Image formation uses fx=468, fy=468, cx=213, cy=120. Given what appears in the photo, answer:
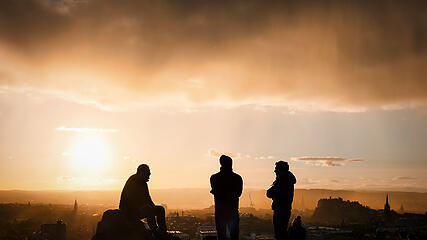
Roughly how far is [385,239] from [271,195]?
169 metres

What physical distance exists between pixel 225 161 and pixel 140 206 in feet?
10.9

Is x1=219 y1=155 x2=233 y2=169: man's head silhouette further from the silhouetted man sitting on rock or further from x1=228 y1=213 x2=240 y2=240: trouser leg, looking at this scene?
the silhouetted man sitting on rock

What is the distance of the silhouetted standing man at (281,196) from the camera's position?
16172mm

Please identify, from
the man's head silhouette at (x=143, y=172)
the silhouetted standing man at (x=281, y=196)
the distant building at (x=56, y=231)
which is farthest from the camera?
the distant building at (x=56, y=231)

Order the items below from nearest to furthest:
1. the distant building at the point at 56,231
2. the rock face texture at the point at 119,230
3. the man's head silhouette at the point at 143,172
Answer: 1. the rock face texture at the point at 119,230
2. the man's head silhouette at the point at 143,172
3. the distant building at the point at 56,231

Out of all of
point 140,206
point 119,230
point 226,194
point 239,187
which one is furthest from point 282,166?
point 119,230

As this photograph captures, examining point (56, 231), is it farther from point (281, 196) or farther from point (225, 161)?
point (281, 196)

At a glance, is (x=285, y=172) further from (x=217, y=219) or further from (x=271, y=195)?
(x=217, y=219)

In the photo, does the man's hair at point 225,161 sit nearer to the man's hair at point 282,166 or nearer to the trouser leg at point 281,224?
the man's hair at point 282,166

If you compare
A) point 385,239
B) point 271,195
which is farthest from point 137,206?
point 385,239

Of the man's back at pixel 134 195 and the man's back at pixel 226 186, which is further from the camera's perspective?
the man's back at pixel 134 195

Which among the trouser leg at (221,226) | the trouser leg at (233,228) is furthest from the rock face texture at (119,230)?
the trouser leg at (233,228)

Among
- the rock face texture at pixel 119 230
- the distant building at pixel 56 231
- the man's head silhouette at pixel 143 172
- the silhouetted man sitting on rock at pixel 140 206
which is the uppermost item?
the man's head silhouette at pixel 143 172

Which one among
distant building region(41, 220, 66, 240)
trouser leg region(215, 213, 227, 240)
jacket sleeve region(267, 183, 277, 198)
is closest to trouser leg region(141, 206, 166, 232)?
trouser leg region(215, 213, 227, 240)
